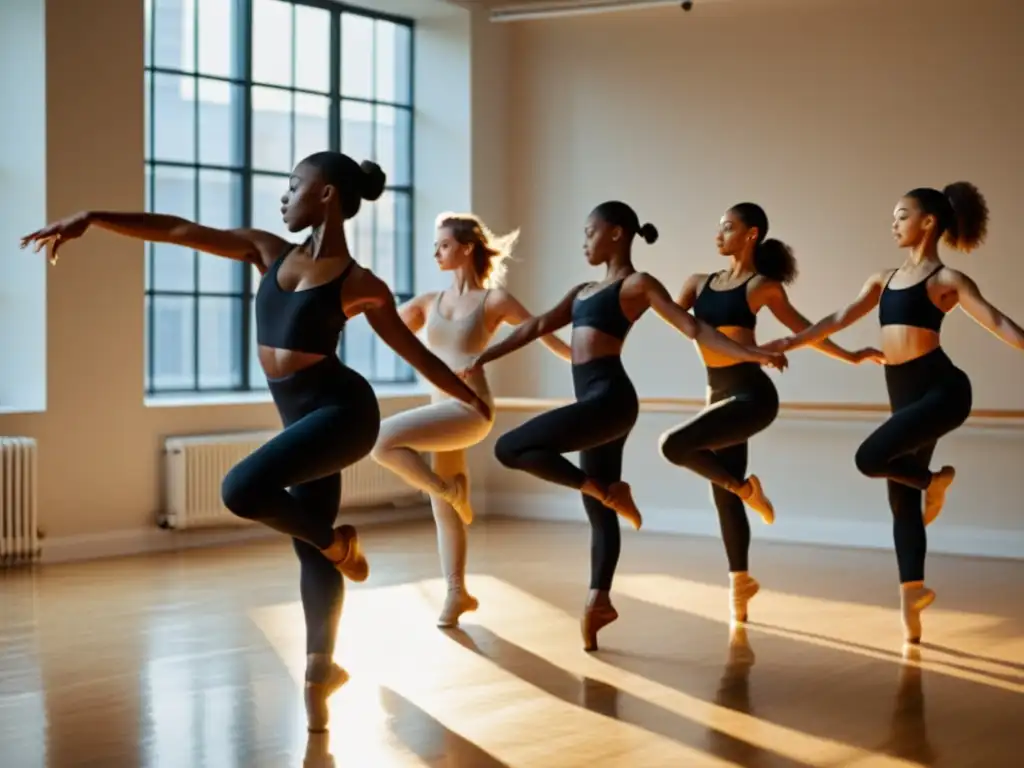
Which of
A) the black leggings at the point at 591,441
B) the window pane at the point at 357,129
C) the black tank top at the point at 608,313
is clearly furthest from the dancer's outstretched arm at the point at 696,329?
the window pane at the point at 357,129

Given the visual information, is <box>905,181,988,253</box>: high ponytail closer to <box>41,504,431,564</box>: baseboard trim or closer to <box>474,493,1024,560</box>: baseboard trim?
<box>474,493,1024,560</box>: baseboard trim

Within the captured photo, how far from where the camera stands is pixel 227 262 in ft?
27.9

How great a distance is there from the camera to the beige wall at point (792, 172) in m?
7.80

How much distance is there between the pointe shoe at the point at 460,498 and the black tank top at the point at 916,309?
5.35 ft

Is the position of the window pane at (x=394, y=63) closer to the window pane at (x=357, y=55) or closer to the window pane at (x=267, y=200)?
the window pane at (x=357, y=55)

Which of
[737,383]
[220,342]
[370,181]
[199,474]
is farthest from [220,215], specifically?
[370,181]

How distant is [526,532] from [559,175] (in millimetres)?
2231

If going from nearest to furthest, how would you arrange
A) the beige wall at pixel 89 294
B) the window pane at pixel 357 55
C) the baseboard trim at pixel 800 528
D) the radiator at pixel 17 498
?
the radiator at pixel 17 498 → the beige wall at pixel 89 294 → the baseboard trim at pixel 800 528 → the window pane at pixel 357 55

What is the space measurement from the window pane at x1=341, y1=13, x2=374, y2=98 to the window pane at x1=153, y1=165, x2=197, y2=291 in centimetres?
136

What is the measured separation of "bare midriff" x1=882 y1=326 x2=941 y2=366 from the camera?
17.4 feet

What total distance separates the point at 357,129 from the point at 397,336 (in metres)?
5.38

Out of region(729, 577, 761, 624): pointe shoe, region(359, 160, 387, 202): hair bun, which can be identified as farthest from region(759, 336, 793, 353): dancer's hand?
region(359, 160, 387, 202): hair bun

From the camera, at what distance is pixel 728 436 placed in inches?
217

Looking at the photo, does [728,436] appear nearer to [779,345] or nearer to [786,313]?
[779,345]
